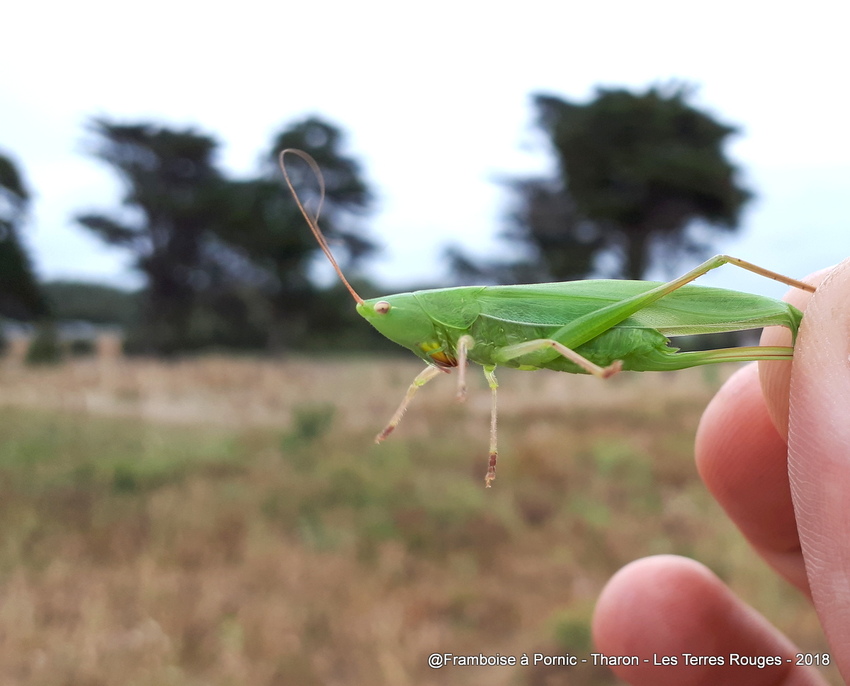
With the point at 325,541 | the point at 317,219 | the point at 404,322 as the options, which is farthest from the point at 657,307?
the point at 325,541

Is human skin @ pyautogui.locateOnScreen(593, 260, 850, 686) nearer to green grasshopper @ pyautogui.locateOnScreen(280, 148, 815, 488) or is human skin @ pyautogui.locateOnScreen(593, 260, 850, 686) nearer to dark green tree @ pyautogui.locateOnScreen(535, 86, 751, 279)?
green grasshopper @ pyautogui.locateOnScreen(280, 148, 815, 488)

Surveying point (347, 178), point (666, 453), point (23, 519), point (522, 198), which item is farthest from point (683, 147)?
point (23, 519)

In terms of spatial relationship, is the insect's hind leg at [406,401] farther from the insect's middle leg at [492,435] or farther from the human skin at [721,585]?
the human skin at [721,585]

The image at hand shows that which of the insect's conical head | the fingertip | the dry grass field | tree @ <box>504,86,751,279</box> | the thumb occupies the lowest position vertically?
the dry grass field

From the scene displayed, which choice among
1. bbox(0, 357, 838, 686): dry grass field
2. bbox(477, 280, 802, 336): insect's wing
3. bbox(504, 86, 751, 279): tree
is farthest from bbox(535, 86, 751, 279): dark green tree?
bbox(477, 280, 802, 336): insect's wing

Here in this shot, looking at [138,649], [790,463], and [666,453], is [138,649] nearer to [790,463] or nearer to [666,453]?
[790,463]

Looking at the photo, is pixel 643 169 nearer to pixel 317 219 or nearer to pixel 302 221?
pixel 302 221
